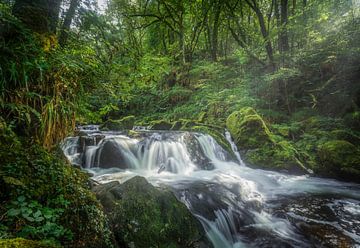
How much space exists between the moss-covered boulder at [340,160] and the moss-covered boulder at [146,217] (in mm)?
5862

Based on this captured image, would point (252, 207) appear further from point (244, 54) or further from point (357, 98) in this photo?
point (244, 54)

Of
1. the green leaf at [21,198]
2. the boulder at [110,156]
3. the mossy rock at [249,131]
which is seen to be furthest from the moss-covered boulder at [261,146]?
the green leaf at [21,198]

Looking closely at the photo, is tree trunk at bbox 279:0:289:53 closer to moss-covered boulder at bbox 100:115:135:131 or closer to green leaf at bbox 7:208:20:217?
moss-covered boulder at bbox 100:115:135:131

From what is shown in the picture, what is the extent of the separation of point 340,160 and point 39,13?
8.35m

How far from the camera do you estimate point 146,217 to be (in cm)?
288

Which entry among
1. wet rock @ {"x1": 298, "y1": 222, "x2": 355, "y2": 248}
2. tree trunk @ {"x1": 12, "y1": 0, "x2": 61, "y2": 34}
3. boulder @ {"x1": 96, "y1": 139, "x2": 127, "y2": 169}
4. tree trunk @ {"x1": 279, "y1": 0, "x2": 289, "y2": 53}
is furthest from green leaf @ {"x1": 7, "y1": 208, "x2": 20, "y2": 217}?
tree trunk @ {"x1": 279, "y1": 0, "x2": 289, "y2": 53}

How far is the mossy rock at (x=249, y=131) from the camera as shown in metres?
8.88

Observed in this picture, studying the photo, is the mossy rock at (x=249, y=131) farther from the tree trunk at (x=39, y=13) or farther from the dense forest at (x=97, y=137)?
the tree trunk at (x=39, y=13)

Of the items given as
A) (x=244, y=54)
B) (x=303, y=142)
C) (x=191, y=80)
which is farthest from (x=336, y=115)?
(x=191, y=80)

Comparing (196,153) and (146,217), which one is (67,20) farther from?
(196,153)

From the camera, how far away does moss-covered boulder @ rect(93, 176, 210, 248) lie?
2.66 meters

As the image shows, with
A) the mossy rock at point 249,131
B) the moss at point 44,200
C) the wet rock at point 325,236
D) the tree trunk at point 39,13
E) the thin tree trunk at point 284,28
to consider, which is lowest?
the wet rock at point 325,236

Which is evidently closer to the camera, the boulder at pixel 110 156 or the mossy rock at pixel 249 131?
the boulder at pixel 110 156

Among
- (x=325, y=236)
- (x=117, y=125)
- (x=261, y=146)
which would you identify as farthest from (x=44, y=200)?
(x=117, y=125)
